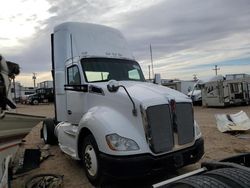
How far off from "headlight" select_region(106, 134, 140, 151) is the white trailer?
70.3 ft

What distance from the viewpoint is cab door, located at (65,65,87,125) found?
297 inches

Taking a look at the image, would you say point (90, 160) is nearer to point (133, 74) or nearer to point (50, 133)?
point (133, 74)

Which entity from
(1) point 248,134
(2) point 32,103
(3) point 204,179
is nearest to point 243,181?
(3) point 204,179

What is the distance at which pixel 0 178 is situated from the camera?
15.8ft

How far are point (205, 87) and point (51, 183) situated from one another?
2232cm

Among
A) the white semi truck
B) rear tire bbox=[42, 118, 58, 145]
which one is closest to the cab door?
the white semi truck

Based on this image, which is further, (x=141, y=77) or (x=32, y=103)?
(x=32, y=103)

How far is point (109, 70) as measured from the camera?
26.0ft

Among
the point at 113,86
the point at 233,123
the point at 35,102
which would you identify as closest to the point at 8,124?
the point at 113,86

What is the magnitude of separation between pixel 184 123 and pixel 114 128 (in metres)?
1.34

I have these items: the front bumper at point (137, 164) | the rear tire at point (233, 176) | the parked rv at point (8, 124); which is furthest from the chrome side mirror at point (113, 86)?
the rear tire at point (233, 176)

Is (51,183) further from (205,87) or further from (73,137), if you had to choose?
(205,87)

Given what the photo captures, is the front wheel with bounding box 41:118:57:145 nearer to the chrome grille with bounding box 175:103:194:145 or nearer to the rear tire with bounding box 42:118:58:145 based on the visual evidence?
the rear tire with bounding box 42:118:58:145

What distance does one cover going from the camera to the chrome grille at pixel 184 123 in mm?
6213
